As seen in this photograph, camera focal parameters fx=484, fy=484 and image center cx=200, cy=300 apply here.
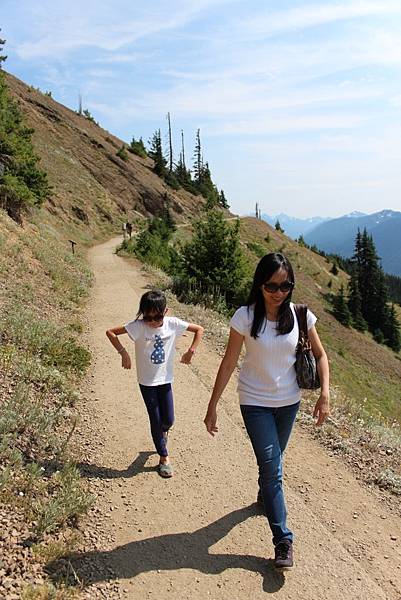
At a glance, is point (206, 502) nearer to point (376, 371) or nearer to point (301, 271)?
point (376, 371)

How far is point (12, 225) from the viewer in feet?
56.0

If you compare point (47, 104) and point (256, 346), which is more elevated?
point (47, 104)

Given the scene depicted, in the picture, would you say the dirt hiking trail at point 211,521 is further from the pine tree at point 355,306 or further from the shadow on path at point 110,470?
the pine tree at point 355,306

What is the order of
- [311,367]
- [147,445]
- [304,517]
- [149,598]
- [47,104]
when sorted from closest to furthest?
[149,598] → [311,367] → [304,517] → [147,445] → [47,104]

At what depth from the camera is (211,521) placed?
458cm

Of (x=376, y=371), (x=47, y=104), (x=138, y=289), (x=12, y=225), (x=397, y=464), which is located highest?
(x=47, y=104)

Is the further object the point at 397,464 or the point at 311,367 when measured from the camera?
the point at 397,464

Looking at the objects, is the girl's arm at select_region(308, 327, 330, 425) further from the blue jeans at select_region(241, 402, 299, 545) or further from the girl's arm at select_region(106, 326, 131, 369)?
the girl's arm at select_region(106, 326, 131, 369)

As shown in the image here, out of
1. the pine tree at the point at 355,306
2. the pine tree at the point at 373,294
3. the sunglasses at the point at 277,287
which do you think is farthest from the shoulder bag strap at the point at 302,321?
the pine tree at the point at 373,294

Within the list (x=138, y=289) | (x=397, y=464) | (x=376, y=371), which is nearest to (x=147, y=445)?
(x=397, y=464)

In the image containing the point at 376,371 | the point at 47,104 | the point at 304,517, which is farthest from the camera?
the point at 47,104

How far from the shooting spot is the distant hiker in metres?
3.77

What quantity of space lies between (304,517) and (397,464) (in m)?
2.05

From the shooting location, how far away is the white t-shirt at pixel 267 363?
3.83 metres
